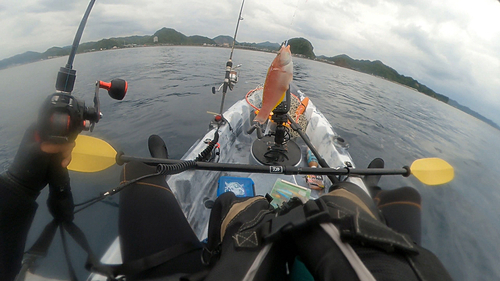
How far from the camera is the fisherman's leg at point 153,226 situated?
137cm

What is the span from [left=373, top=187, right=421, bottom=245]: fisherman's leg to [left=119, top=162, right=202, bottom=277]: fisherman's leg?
5.23 ft

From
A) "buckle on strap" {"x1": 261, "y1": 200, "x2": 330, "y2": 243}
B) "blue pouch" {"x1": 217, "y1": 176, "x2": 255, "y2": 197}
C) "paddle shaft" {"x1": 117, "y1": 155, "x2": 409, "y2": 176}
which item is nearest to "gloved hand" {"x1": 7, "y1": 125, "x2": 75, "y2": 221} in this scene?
"paddle shaft" {"x1": 117, "y1": 155, "x2": 409, "y2": 176}

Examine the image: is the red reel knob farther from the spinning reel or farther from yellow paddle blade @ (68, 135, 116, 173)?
yellow paddle blade @ (68, 135, 116, 173)

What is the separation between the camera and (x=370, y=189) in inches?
114

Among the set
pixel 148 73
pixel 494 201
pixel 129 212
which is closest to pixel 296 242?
pixel 129 212

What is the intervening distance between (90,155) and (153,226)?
38.9 inches

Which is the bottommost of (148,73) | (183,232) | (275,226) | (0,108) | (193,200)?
(193,200)

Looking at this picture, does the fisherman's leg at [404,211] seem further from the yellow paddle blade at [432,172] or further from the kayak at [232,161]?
the yellow paddle blade at [432,172]

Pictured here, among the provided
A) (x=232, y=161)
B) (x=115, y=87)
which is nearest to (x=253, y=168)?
(x=115, y=87)

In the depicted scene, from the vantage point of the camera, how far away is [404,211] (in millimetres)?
1765

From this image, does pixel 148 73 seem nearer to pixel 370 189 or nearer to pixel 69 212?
pixel 69 212

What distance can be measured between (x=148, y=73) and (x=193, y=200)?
13.1m

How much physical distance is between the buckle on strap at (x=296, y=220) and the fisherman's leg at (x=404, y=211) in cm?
112

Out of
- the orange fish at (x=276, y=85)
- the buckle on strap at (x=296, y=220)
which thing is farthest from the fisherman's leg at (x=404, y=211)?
the orange fish at (x=276, y=85)
